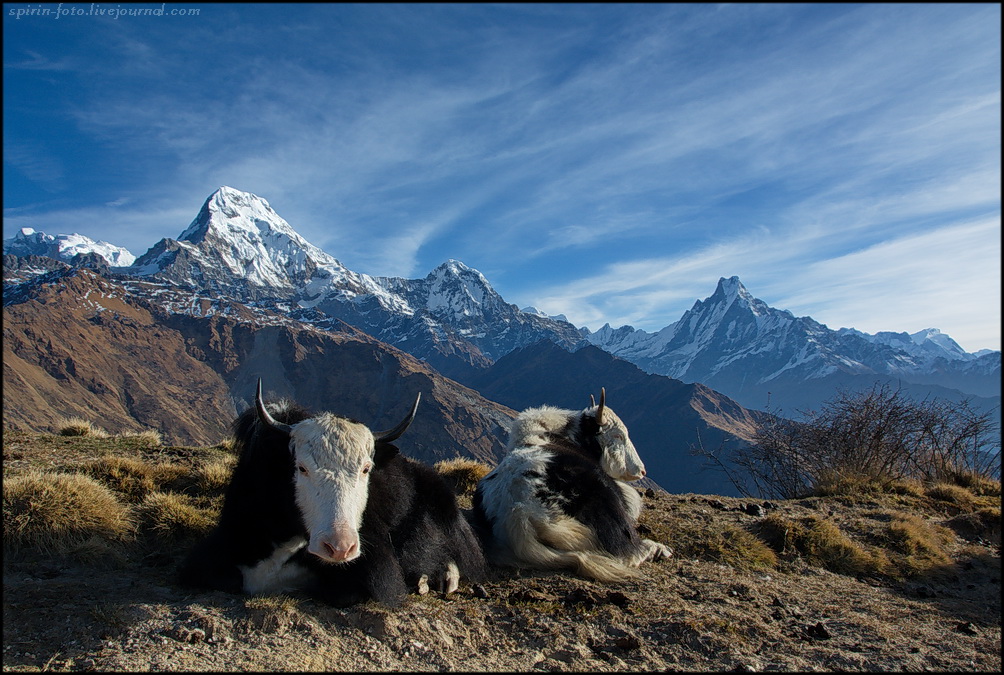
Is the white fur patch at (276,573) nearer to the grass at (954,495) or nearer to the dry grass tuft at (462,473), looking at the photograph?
the dry grass tuft at (462,473)

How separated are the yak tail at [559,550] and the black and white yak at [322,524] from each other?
897 millimetres

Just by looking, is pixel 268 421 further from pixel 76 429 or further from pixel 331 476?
pixel 76 429

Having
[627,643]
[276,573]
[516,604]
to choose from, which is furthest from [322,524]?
[627,643]

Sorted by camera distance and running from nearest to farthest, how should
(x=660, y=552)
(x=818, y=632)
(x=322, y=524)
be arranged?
(x=322, y=524) < (x=818, y=632) < (x=660, y=552)

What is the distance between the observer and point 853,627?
5.33m

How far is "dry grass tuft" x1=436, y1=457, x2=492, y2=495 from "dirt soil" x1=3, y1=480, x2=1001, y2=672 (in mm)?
4381

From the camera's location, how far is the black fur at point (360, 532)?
203 inches

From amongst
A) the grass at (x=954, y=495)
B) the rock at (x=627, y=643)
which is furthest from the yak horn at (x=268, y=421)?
the grass at (x=954, y=495)

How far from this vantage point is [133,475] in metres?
8.02

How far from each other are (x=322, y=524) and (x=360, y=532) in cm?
81

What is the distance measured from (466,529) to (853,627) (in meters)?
3.91

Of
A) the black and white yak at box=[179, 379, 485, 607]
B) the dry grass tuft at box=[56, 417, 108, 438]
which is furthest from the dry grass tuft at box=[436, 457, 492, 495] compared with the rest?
the dry grass tuft at box=[56, 417, 108, 438]

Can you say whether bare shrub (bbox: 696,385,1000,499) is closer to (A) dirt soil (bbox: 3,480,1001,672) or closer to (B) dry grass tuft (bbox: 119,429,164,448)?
(A) dirt soil (bbox: 3,480,1001,672)

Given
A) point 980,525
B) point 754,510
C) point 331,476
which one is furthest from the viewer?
point 980,525
